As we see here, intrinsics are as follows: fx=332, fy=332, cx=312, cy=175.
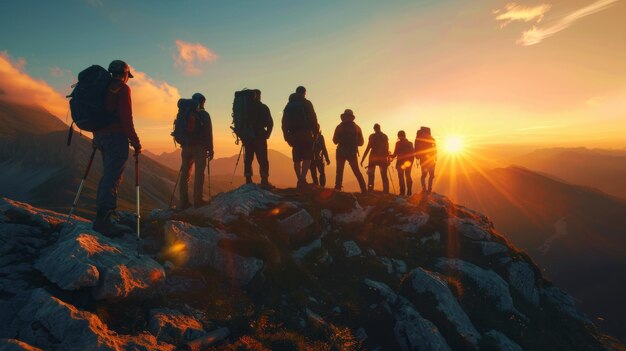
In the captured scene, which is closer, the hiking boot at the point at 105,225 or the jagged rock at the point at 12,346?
the jagged rock at the point at 12,346

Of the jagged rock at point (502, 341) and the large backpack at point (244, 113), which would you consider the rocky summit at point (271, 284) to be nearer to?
the jagged rock at point (502, 341)

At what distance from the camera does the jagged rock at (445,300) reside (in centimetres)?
997

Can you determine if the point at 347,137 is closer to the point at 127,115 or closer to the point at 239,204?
the point at 239,204

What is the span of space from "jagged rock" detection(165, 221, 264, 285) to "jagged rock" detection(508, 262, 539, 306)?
42.3 feet

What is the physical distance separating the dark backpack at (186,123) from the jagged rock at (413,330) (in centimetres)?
890

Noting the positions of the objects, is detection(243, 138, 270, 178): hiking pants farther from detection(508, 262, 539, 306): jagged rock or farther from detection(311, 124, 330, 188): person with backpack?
detection(508, 262, 539, 306): jagged rock

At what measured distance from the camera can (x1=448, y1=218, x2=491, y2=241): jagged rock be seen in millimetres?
17047

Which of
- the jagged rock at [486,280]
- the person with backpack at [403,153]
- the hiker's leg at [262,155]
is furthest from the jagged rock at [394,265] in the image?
the person with backpack at [403,153]

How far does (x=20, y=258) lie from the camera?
6.98 meters

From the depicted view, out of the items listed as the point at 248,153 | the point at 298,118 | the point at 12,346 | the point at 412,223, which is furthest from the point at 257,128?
the point at 12,346

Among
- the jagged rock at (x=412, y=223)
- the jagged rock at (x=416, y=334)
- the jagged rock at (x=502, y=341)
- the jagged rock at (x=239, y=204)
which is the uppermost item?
the jagged rock at (x=239, y=204)

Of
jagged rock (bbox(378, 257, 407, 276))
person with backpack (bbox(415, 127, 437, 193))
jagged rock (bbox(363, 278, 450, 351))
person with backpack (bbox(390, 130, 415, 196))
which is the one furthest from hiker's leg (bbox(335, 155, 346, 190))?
jagged rock (bbox(363, 278, 450, 351))

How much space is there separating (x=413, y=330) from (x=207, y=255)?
602 centimetres

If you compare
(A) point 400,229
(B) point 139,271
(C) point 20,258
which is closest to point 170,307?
(B) point 139,271
